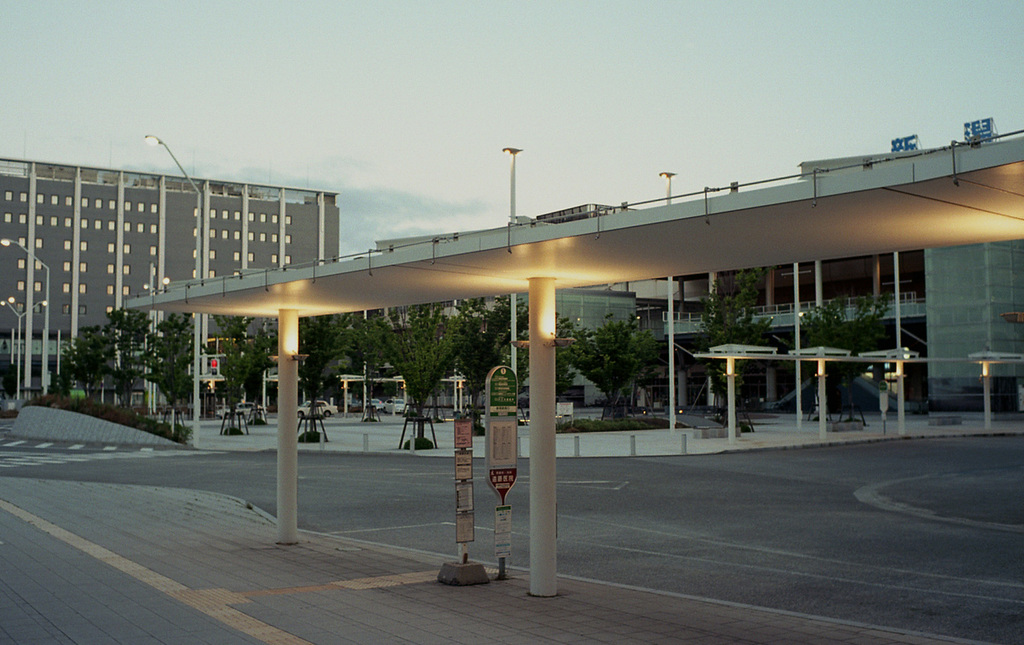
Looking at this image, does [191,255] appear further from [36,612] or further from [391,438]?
[36,612]

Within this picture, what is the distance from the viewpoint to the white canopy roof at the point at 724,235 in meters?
6.81

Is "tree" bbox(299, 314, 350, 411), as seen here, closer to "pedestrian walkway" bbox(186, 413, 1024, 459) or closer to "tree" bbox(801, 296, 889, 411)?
"pedestrian walkway" bbox(186, 413, 1024, 459)

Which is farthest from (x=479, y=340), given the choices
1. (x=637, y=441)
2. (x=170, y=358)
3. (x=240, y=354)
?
(x=170, y=358)

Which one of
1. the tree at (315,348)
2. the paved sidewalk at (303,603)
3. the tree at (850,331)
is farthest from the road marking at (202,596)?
the tree at (850,331)

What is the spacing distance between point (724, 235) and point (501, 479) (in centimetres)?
367

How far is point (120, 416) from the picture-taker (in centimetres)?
4019

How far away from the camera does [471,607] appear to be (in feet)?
29.2

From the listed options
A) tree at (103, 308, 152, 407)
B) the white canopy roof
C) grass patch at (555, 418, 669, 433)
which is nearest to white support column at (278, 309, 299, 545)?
the white canopy roof

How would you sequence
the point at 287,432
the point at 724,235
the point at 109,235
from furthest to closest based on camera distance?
the point at 109,235 → the point at 287,432 → the point at 724,235

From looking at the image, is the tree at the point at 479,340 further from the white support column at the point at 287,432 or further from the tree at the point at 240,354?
the white support column at the point at 287,432

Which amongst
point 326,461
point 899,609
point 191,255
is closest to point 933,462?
point 326,461

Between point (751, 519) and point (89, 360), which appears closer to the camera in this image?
point (751, 519)

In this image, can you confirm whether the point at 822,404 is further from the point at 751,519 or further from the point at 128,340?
the point at 128,340

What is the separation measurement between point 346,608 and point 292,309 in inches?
252
